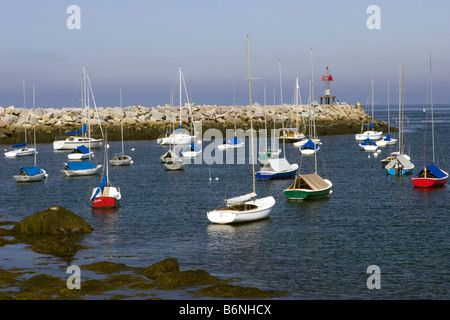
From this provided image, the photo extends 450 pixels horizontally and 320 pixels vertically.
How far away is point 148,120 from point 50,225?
112281mm

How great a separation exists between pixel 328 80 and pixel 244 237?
149 m

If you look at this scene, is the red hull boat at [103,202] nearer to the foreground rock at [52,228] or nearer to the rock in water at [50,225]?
the foreground rock at [52,228]

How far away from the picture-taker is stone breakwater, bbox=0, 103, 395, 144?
12800 centimetres

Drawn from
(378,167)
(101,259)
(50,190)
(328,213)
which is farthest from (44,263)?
(378,167)

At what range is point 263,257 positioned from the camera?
97.9 feet

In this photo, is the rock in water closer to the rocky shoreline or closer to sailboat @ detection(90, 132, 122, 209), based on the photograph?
the rocky shoreline

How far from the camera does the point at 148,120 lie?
145500 millimetres

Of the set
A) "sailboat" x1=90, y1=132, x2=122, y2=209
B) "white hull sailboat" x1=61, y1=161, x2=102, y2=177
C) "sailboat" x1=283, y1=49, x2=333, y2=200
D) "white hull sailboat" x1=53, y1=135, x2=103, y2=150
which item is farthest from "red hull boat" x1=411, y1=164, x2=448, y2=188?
"white hull sailboat" x1=53, y1=135, x2=103, y2=150

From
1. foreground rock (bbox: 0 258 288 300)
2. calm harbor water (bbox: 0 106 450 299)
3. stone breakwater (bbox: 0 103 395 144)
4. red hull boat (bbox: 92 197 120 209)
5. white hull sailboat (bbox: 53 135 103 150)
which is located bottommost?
calm harbor water (bbox: 0 106 450 299)

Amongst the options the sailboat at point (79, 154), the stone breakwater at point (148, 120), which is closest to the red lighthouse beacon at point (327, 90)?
the stone breakwater at point (148, 120)

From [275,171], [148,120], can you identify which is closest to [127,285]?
[275,171]

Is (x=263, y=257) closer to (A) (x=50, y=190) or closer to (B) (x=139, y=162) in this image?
(A) (x=50, y=190)

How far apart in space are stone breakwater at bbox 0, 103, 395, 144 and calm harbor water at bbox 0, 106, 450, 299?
62.3 metres

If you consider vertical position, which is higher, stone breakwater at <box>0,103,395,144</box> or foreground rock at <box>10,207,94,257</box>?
stone breakwater at <box>0,103,395,144</box>
